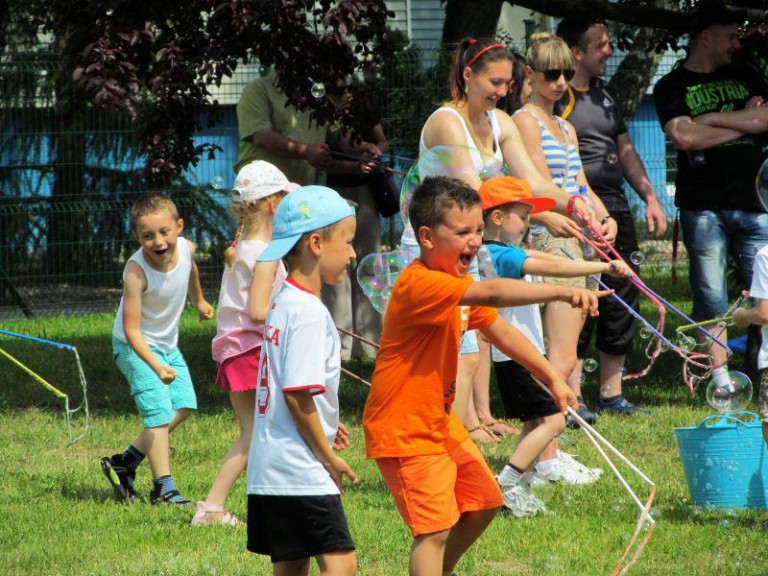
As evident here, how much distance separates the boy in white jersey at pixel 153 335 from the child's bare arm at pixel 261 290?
91cm

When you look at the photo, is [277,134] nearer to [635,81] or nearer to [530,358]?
[530,358]

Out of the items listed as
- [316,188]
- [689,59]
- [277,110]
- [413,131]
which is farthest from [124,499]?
[413,131]

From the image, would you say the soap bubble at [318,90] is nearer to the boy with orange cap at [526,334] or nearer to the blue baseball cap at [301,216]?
the boy with orange cap at [526,334]

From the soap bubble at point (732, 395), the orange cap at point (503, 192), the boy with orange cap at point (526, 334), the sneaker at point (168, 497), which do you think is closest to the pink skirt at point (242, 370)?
the sneaker at point (168, 497)

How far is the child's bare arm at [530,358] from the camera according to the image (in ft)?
13.7

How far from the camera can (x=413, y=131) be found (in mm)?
13148

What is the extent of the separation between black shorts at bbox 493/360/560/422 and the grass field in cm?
40

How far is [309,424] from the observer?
12.6ft

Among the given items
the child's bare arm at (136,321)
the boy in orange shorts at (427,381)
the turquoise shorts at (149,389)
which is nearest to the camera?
the boy in orange shorts at (427,381)

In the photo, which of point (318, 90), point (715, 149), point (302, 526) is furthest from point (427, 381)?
point (715, 149)

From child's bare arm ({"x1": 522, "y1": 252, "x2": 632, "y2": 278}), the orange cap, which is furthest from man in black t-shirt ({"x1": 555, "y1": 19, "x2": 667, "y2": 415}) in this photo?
child's bare arm ({"x1": 522, "y1": 252, "x2": 632, "y2": 278})

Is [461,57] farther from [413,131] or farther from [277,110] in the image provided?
[413,131]

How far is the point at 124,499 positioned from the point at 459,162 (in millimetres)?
2393

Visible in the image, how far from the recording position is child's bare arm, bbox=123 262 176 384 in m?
5.87
